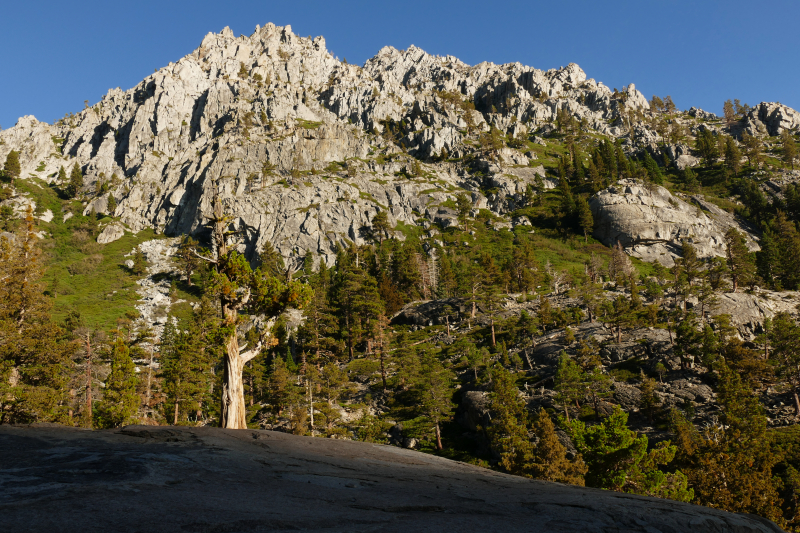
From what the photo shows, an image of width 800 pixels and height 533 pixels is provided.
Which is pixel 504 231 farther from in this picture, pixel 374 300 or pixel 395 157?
pixel 374 300

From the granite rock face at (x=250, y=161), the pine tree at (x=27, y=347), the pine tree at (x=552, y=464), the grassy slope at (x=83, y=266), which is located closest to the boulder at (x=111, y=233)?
the grassy slope at (x=83, y=266)

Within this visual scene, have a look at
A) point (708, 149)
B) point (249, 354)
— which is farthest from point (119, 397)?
point (708, 149)

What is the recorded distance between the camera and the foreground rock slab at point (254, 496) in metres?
4.58

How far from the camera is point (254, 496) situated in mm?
5867

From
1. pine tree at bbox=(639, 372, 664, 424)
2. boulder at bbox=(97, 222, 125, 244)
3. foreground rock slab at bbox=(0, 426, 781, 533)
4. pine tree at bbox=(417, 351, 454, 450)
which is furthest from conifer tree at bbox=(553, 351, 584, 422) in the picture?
boulder at bbox=(97, 222, 125, 244)

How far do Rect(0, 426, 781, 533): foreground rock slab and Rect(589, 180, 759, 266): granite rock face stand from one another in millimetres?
131931

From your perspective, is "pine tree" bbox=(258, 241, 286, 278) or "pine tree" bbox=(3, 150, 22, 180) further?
"pine tree" bbox=(3, 150, 22, 180)

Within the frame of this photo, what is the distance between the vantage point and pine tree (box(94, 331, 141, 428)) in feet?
113

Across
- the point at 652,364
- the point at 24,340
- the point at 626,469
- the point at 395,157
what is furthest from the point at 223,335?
the point at 395,157

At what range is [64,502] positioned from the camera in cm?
453

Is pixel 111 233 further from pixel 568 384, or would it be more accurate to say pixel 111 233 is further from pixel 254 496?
pixel 254 496

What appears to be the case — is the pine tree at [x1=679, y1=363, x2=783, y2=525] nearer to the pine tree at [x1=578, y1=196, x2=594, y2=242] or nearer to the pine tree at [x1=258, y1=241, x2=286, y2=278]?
the pine tree at [x1=258, y1=241, x2=286, y2=278]

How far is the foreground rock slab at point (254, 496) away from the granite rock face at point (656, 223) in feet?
433

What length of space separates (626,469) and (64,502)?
31421 millimetres
